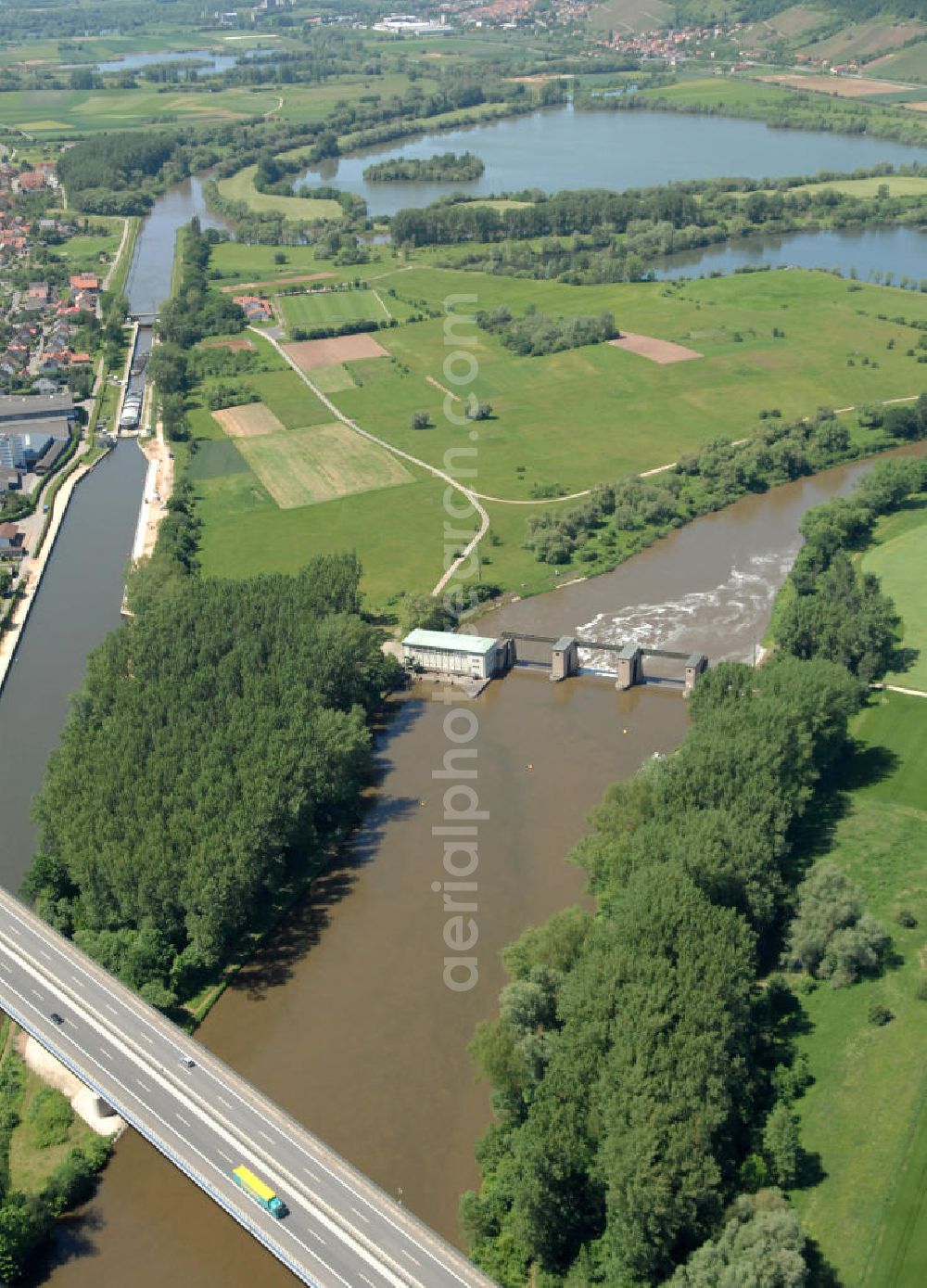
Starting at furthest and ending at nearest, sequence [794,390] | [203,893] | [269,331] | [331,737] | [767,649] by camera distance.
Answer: [269,331] → [794,390] → [767,649] → [331,737] → [203,893]

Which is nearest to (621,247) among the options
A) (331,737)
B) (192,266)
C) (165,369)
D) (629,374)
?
(629,374)

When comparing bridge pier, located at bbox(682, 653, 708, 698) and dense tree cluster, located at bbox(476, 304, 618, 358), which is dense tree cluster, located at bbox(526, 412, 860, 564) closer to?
bridge pier, located at bbox(682, 653, 708, 698)

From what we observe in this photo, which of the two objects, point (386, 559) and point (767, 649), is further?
point (386, 559)

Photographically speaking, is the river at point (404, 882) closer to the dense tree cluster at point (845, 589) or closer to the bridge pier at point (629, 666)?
the bridge pier at point (629, 666)

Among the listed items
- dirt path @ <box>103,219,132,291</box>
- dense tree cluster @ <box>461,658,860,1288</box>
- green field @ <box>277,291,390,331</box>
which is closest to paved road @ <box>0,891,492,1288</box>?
dense tree cluster @ <box>461,658,860,1288</box>

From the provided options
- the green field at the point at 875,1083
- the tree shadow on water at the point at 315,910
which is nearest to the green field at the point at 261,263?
the tree shadow on water at the point at 315,910

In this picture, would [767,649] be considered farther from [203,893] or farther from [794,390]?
[794,390]
